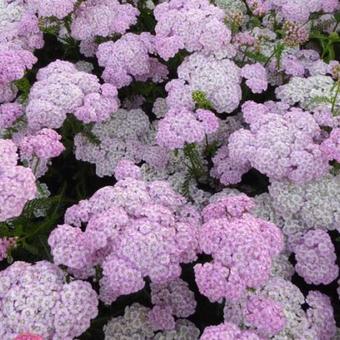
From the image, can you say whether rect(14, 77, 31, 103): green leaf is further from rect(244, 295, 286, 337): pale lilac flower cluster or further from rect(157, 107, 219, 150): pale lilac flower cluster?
rect(244, 295, 286, 337): pale lilac flower cluster

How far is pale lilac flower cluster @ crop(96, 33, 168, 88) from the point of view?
3.49 metres

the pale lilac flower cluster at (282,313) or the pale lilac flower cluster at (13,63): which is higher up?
the pale lilac flower cluster at (13,63)

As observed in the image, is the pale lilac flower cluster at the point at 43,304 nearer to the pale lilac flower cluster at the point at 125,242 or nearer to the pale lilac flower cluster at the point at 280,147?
the pale lilac flower cluster at the point at 125,242

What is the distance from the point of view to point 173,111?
3.15 metres

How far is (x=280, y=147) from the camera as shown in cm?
297

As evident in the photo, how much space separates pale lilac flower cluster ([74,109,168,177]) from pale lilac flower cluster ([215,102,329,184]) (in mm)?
442

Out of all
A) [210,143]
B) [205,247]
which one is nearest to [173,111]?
[210,143]

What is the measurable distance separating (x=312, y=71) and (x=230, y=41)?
0.54 m

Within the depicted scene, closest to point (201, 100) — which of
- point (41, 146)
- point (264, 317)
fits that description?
point (41, 146)

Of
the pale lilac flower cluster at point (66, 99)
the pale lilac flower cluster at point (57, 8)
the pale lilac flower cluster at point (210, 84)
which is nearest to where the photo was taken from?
the pale lilac flower cluster at point (66, 99)

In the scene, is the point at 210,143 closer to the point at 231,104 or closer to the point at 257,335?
the point at 231,104

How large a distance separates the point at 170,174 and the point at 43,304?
119 centimetres

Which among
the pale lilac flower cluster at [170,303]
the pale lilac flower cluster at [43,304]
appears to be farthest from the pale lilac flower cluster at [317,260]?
the pale lilac flower cluster at [43,304]

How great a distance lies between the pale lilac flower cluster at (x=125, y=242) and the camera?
2.37 m
